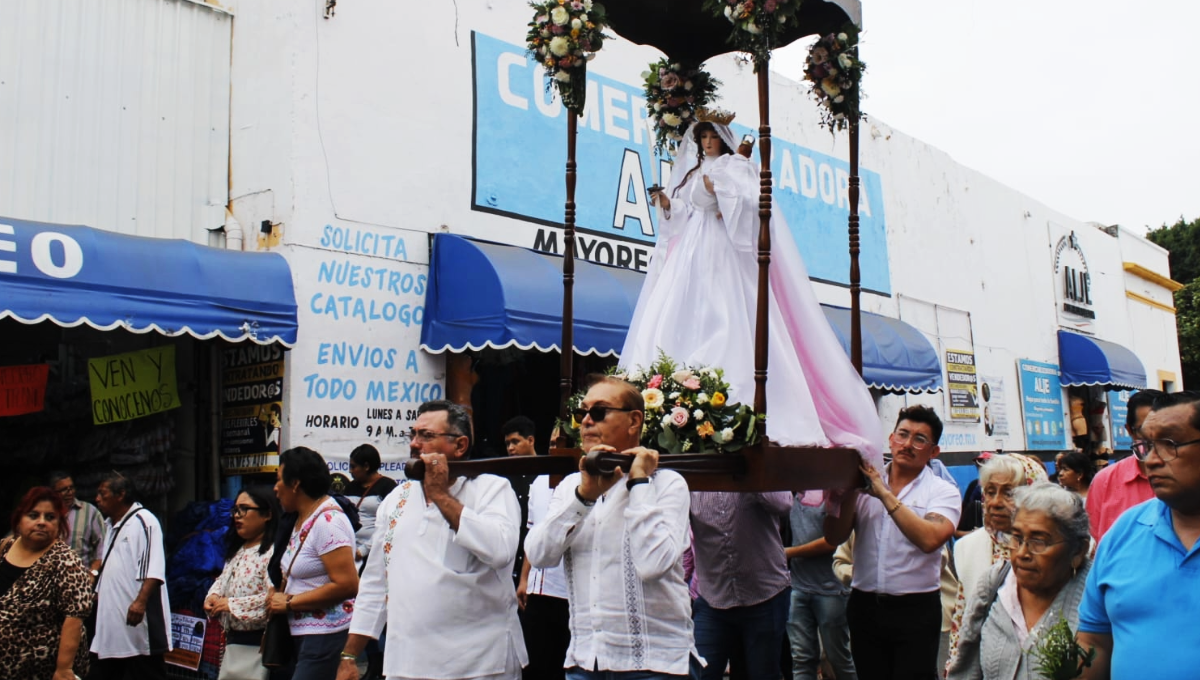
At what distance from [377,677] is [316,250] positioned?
3658 mm


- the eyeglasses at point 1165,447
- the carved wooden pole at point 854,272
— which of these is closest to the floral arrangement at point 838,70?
the carved wooden pole at point 854,272

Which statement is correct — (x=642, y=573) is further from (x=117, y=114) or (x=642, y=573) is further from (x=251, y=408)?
(x=117, y=114)

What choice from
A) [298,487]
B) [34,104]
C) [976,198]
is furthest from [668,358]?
[976,198]

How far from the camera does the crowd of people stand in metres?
3.28

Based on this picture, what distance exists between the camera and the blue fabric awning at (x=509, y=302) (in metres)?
9.16

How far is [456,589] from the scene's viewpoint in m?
4.17

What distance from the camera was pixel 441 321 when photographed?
9.70 metres

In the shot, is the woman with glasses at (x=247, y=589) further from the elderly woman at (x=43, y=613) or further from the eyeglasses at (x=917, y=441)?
the eyeglasses at (x=917, y=441)

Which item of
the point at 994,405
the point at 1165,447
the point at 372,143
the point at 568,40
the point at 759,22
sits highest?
the point at 372,143

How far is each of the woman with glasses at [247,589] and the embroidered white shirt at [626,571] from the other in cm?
246

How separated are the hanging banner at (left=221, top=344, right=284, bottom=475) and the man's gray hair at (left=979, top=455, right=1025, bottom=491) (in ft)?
19.4

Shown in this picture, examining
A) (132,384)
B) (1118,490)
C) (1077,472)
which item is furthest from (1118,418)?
(132,384)

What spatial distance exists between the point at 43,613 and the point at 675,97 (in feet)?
15.1

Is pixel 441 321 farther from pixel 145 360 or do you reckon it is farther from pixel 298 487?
pixel 298 487
